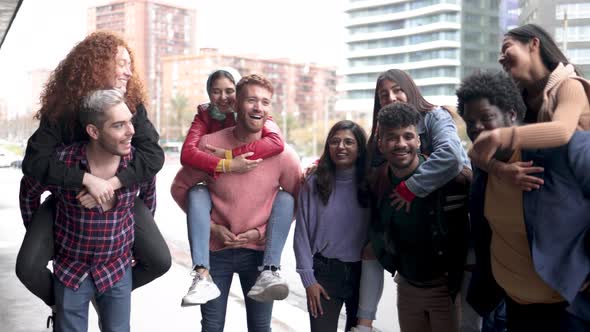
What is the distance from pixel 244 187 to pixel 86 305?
68 centimetres

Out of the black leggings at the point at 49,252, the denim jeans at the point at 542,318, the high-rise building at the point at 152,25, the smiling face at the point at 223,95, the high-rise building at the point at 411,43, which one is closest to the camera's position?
the denim jeans at the point at 542,318

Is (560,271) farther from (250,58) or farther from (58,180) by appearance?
(250,58)

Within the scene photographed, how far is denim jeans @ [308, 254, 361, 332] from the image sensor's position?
230 cm

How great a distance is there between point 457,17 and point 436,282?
5808 centimetres

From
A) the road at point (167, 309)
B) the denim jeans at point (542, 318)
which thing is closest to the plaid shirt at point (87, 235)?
the denim jeans at point (542, 318)

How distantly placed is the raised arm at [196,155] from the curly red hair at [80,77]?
25 cm

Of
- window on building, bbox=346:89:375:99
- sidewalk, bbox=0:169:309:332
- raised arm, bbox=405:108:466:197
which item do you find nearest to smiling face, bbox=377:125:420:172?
raised arm, bbox=405:108:466:197

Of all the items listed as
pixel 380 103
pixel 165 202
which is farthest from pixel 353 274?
pixel 165 202

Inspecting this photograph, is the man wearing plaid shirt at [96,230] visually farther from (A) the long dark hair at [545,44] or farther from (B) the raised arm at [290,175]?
(A) the long dark hair at [545,44]

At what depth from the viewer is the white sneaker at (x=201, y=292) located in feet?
7.38

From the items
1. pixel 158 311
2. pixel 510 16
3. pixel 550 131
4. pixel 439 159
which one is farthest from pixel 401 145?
pixel 510 16

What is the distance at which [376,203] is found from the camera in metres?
2.29

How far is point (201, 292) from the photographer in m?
2.27

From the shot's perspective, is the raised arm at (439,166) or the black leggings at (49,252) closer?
the raised arm at (439,166)
